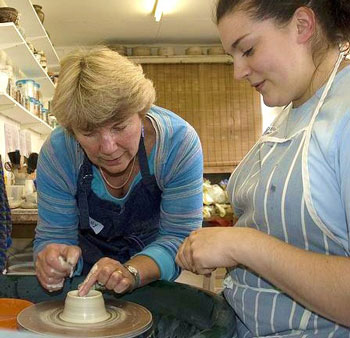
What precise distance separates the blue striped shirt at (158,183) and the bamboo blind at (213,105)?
337cm

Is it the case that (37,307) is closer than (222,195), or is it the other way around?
(37,307)

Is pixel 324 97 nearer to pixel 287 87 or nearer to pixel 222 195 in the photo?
pixel 287 87

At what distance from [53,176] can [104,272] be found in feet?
1.09

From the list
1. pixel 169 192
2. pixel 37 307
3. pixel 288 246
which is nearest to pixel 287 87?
pixel 288 246

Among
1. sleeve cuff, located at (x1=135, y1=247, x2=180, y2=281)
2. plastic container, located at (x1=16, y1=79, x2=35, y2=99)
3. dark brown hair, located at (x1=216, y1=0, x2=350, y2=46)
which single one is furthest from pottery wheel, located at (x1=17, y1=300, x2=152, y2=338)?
plastic container, located at (x1=16, y1=79, x2=35, y2=99)

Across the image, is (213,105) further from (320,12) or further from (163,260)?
(320,12)

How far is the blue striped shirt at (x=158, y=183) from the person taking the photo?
1.27m

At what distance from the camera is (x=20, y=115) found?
3189mm

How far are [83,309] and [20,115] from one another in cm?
247

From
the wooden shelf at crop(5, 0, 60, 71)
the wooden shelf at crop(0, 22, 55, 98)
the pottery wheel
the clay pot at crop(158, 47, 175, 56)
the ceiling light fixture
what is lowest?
the pottery wheel

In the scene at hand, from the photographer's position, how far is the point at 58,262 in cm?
110

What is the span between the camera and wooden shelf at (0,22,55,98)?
2504 millimetres

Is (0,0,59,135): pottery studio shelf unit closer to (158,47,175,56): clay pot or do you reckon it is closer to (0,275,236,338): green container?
(158,47,175,56): clay pot

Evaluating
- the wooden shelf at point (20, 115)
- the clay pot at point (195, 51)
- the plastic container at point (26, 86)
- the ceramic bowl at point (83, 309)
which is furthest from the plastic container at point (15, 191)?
the clay pot at point (195, 51)
